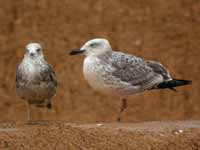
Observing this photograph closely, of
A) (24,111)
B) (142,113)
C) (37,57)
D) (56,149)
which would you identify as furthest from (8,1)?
(56,149)

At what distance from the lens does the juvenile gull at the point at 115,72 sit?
402 inches

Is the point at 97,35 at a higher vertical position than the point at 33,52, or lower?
higher

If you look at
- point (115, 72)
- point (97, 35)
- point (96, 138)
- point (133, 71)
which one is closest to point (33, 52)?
point (115, 72)

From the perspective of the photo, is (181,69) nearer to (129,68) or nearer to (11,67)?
(11,67)

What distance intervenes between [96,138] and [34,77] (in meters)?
1.53

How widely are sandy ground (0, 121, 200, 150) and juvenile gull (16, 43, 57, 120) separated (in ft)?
3.30

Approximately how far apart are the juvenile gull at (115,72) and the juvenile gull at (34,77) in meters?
0.34

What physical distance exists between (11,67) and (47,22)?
86 cm

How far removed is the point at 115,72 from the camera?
10.3 m

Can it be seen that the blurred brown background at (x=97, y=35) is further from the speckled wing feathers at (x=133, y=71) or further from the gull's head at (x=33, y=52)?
the gull's head at (x=33, y=52)

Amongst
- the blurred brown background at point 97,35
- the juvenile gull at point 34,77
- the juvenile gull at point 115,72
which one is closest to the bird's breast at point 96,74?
the juvenile gull at point 115,72

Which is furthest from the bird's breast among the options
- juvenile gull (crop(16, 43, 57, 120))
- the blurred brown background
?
the blurred brown background

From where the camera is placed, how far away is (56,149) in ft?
28.9

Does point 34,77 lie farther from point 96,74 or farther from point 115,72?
point 115,72
